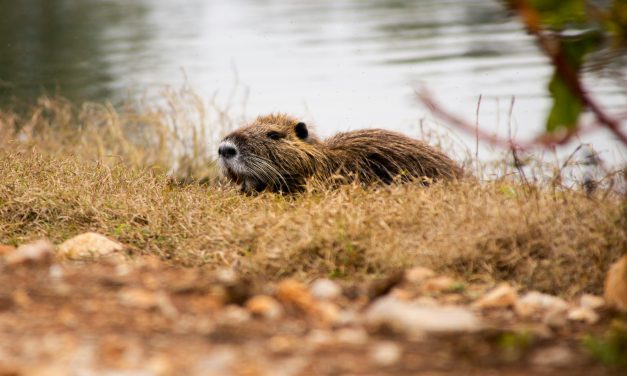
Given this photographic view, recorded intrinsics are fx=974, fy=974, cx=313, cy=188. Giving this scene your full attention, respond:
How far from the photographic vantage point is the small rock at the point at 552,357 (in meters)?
2.82

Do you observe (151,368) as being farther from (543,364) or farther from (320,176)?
(320,176)

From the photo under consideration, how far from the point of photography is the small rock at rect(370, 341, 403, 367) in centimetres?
276

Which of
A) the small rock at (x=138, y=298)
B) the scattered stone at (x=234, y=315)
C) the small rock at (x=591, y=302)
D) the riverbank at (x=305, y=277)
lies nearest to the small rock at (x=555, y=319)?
the riverbank at (x=305, y=277)

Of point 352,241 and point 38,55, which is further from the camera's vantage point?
point 38,55

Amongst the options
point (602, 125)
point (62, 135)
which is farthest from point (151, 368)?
point (62, 135)

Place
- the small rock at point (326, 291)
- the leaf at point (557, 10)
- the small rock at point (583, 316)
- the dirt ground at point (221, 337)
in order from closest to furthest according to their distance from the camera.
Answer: the dirt ground at point (221, 337), the leaf at point (557, 10), the small rock at point (583, 316), the small rock at point (326, 291)

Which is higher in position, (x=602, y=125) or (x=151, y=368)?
(x=602, y=125)

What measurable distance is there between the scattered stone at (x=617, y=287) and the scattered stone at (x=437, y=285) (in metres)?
0.60

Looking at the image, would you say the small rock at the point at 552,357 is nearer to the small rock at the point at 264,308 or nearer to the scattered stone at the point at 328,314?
Result: the scattered stone at the point at 328,314

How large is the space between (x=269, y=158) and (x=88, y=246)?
203cm

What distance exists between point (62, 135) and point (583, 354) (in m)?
7.08

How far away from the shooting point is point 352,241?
4496 millimetres

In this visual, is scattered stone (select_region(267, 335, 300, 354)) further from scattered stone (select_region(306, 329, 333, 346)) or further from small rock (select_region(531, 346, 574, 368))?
small rock (select_region(531, 346, 574, 368))

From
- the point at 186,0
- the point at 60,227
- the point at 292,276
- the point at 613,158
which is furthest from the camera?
the point at 186,0
